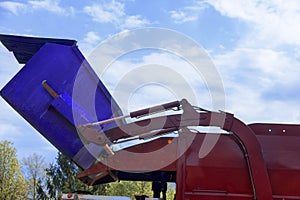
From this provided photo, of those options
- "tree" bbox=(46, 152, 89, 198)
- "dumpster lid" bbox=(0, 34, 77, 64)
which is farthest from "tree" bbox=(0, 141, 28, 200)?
"dumpster lid" bbox=(0, 34, 77, 64)

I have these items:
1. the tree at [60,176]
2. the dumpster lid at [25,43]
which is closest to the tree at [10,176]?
the tree at [60,176]

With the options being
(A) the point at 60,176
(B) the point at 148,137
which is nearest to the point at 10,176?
(A) the point at 60,176

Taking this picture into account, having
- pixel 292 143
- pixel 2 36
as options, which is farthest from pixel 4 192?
pixel 292 143

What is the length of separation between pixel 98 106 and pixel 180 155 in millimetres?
1538

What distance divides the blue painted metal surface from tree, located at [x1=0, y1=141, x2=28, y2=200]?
2546 cm

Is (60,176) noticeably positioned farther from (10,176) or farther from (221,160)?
(221,160)

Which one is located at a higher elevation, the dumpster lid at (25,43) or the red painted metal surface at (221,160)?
the dumpster lid at (25,43)

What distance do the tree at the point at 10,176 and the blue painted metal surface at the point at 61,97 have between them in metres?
25.5

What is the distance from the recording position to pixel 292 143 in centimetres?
534

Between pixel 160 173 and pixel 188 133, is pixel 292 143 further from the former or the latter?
pixel 160 173

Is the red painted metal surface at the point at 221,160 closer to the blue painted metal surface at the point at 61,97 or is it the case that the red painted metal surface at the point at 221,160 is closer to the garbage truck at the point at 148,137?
the garbage truck at the point at 148,137

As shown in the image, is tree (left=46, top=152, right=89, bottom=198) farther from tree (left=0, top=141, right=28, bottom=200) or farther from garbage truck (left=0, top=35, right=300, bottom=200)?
garbage truck (left=0, top=35, right=300, bottom=200)

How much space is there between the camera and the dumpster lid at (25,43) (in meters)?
6.10

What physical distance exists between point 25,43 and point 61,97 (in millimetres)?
1118
